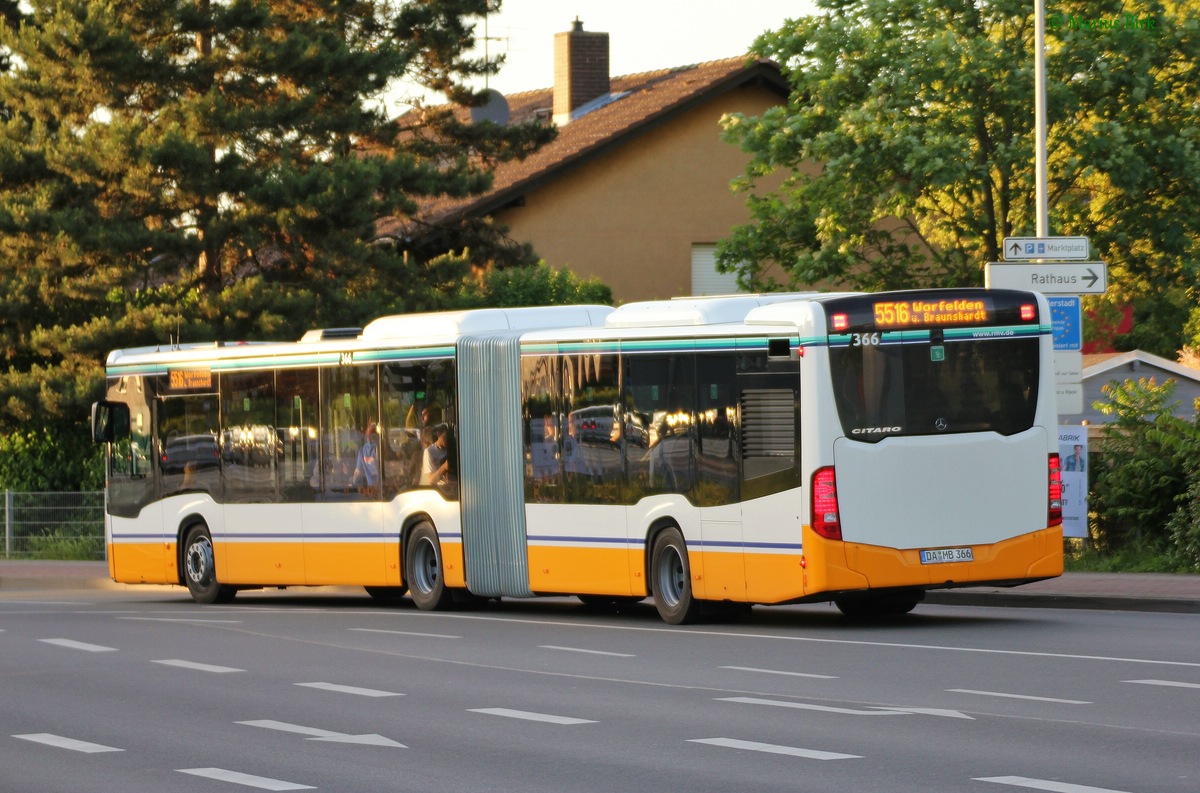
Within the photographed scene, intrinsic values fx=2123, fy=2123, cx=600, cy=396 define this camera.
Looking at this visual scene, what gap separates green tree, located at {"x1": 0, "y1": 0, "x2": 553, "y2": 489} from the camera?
34531 millimetres

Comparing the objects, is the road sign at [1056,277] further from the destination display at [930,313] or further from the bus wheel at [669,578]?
the bus wheel at [669,578]

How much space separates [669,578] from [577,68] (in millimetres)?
37161

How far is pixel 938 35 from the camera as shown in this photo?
3538 centimetres

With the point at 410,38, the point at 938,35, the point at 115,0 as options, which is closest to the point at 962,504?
the point at 938,35

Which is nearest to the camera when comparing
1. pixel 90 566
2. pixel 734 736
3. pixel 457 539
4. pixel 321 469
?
pixel 734 736

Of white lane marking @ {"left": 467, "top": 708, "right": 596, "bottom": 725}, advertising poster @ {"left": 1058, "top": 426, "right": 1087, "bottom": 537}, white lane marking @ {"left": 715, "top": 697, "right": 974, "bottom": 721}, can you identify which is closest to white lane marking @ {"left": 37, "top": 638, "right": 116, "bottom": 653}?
white lane marking @ {"left": 467, "top": 708, "right": 596, "bottom": 725}

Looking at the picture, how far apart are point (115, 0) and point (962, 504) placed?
22.1 meters

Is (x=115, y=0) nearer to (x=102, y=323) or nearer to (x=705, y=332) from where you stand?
(x=102, y=323)

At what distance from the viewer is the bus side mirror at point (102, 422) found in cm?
2681

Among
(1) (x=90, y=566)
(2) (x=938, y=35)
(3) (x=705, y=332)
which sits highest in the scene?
(2) (x=938, y=35)

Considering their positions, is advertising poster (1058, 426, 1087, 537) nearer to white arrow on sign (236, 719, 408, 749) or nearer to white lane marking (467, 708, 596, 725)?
white lane marking (467, 708, 596, 725)

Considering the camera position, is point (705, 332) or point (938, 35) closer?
point (705, 332)

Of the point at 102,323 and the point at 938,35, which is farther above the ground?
the point at 938,35

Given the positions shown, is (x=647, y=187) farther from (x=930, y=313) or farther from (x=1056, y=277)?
(x=930, y=313)
